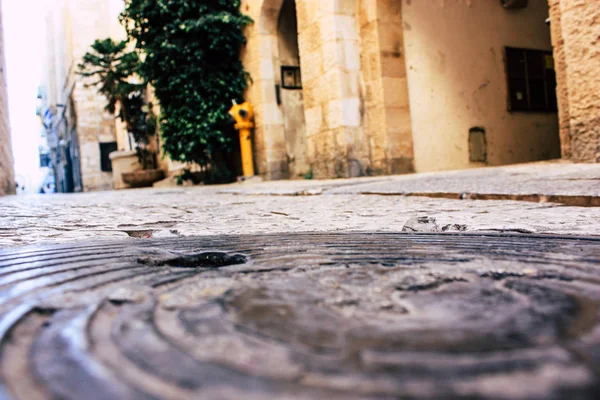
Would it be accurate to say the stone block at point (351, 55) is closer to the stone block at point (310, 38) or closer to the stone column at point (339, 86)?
the stone column at point (339, 86)

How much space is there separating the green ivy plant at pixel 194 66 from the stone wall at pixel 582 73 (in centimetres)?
585

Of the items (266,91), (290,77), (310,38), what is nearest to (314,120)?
Result: (310,38)

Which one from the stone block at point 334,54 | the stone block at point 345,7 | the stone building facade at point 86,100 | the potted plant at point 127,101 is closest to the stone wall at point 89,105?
the stone building facade at point 86,100

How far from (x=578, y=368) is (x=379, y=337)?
0.60ft

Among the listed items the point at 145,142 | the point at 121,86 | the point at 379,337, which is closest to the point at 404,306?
the point at 379,337

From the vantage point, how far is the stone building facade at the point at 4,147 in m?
8.02

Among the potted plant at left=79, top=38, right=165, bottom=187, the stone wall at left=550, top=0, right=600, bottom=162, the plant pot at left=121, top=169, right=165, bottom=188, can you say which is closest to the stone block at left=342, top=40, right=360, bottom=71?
the stone wall at left=550, top=0, right=600, bottom=162

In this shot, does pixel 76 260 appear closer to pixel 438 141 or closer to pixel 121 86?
pixel 438 141

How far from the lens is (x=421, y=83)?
723 cm

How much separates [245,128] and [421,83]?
3.27 metres

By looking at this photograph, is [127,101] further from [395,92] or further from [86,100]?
[395,92]

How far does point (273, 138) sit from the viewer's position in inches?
356

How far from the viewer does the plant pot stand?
12.3 metres

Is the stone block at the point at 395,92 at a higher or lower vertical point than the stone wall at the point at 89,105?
lower
